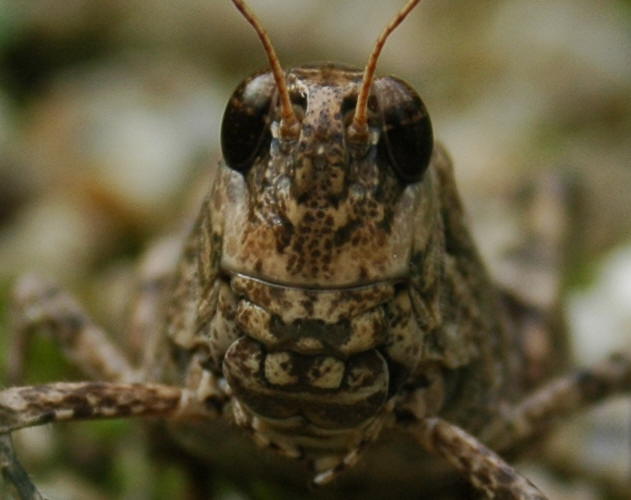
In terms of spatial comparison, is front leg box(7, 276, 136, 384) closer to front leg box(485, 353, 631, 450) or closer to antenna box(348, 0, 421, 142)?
front leg box(485, 353, 631, 450)

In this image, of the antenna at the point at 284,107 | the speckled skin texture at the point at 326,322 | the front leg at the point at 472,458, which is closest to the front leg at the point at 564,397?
the speckled skin texture at the point at 326,322

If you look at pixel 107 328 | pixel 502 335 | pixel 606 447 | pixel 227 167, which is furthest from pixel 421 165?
pixel 107 328

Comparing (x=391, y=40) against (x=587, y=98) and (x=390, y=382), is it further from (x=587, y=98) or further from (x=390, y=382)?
(x=390, y=382)

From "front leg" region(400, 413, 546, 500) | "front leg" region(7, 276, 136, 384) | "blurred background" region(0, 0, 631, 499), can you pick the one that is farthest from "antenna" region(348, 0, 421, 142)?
"blurred background" region(0, 0, 631, 499)

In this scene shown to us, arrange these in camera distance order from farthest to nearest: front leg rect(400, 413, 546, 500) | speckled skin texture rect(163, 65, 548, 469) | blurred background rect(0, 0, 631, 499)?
blurred background rect(0, 0, 631, 499) < front leg rect(400, 413, 546, 500) < speckled skin texture rect(163, 65, 548, 469)

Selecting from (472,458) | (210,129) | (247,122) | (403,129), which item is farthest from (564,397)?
(210,129)
